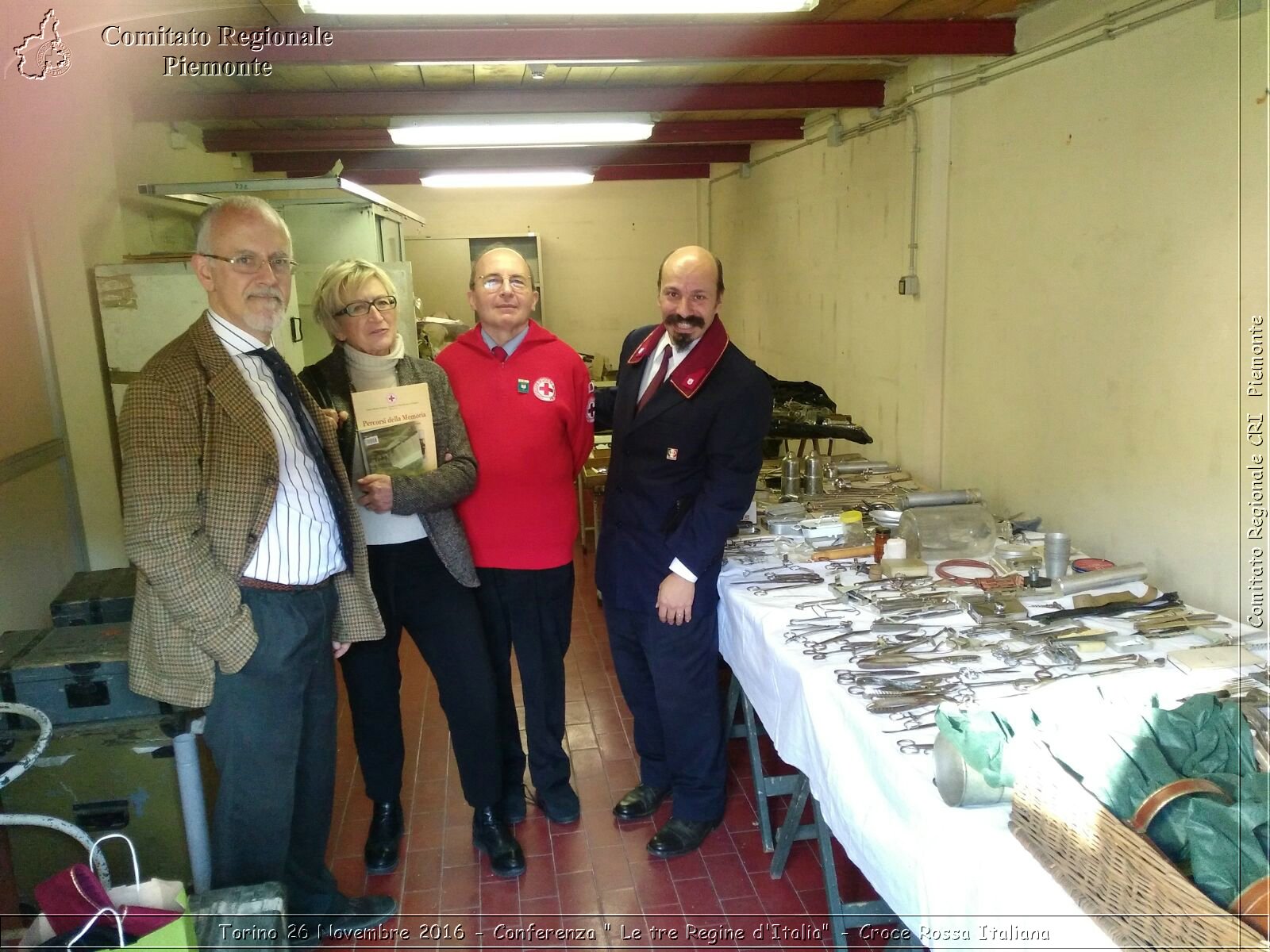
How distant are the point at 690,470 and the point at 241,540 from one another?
127 cm

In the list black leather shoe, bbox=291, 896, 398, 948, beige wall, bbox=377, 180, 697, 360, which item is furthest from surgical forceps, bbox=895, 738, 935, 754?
beige wall, bbox=377, 180, 697, 360

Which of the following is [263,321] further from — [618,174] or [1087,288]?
[618,174]

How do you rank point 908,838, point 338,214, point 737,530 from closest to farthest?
point 908,838, point 737,530, point 338,214

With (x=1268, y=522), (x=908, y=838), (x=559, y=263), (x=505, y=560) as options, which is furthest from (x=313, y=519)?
(x=559, y=263)

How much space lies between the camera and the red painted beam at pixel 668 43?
3.40 meters

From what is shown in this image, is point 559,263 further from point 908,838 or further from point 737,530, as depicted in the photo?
point 908,838

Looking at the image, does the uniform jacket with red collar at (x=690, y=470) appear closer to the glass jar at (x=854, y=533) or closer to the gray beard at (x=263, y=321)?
the glass jar at (x=854, y=533)

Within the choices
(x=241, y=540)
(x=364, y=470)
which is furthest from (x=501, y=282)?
(x=241, y=540)

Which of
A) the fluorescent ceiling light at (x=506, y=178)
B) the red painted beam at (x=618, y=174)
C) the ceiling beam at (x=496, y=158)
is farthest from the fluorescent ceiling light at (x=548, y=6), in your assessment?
the red painted beam at (x=618, y=174)

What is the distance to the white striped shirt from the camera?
A: 77.9 inches

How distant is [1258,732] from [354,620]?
6.30 ft

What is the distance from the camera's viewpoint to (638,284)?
9.58m

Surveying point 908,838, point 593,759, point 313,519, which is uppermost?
point 313,519

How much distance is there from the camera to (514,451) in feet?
8.72
